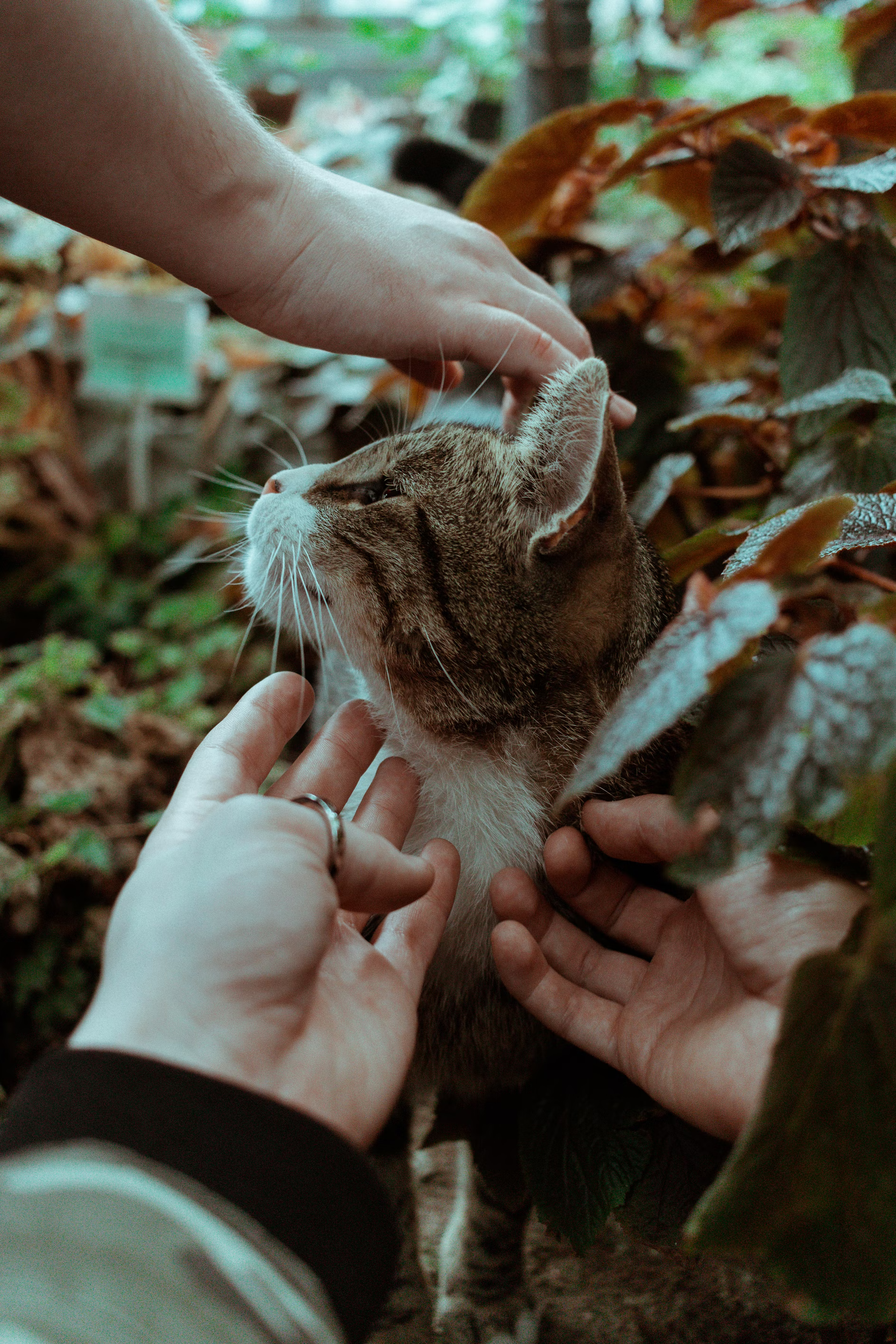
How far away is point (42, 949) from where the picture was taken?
1661 millimetres

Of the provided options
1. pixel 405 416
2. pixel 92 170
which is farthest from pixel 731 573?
pixel 405 416

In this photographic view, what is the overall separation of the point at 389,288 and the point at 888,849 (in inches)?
40.1

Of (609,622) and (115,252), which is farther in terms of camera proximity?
(115,252)

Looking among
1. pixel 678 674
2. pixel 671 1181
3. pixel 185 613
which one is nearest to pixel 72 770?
pixel 185 613

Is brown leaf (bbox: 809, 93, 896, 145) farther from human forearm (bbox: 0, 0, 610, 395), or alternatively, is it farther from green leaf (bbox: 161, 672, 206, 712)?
green leaf (bbox: 161, 672, 206, 712)

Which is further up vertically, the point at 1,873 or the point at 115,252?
the point at 115,252

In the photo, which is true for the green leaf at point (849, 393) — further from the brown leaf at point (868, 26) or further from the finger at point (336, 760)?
the brown leaf at point (868, 26)

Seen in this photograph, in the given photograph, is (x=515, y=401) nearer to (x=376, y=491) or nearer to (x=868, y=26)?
(x=376, y=491)

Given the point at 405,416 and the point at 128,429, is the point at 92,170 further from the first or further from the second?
the point at 128,429

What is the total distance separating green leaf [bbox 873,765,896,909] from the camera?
23.7 inches

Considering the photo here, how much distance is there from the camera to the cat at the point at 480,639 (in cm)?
118

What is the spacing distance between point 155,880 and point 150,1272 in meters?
0.33

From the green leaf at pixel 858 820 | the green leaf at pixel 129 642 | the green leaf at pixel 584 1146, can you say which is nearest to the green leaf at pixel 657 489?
the green leaf at pixel 858 820

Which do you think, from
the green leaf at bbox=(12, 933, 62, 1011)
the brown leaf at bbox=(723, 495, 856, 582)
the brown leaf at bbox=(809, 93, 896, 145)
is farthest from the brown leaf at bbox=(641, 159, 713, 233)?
the green leaf at bbox=(12, 933, 62, 1011)
